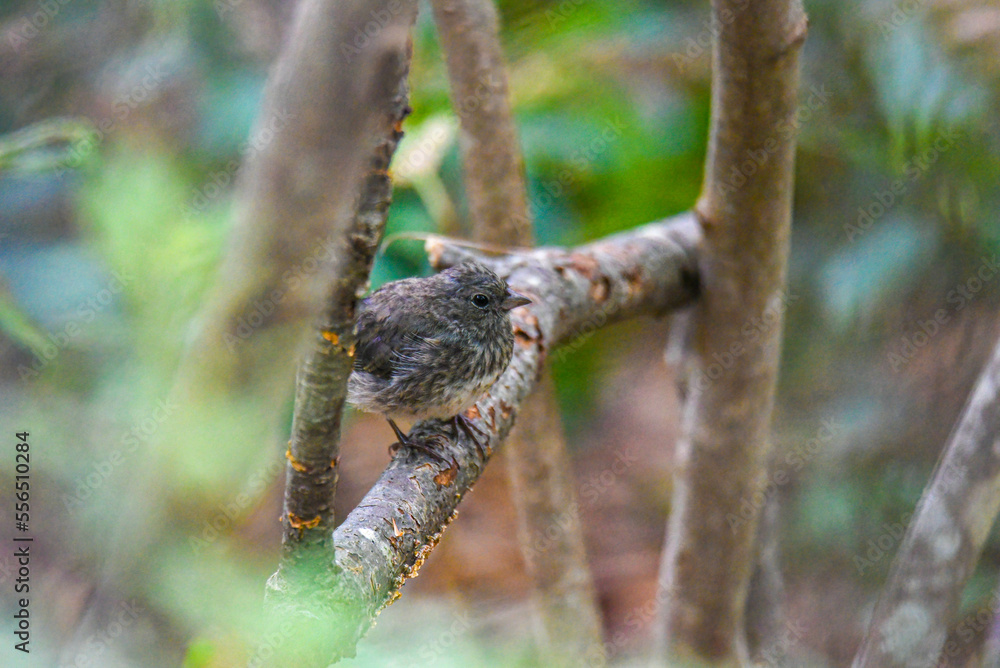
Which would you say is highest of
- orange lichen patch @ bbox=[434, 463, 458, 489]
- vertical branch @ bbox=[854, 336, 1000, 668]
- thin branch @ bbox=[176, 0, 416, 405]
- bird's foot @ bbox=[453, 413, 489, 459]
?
Answer: thin branch @ bbox=[176, 0, 416, 405]

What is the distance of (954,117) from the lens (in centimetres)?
328

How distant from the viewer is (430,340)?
8.36 feet

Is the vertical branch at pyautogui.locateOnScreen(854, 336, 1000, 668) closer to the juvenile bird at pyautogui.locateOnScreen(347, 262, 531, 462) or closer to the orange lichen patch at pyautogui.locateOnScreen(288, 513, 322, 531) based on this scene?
the juvenile bird at pyautogui.locateOnScreen(347, 262, 531, 462)

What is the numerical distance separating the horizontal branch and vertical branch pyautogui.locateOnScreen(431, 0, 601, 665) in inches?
12.7

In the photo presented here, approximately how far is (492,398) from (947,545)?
45.6 inches

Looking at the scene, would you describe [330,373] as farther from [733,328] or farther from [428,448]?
[733,328]

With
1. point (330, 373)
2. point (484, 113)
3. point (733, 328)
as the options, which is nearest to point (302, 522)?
point (330, 373)

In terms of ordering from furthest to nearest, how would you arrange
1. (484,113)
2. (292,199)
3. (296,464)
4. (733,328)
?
1. (484,113)
2. (733,328)
3. (296,464)
4. (292,199)

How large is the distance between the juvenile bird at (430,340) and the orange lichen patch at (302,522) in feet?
3.73

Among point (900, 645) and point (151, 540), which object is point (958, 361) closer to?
point (900, 645)

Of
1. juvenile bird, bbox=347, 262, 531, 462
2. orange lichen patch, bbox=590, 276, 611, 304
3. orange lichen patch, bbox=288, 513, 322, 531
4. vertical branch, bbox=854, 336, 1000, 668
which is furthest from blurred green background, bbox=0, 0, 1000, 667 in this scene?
orange lichen patch, bbox=288, 513, 322, 531

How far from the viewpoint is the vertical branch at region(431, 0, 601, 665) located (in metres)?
2.88

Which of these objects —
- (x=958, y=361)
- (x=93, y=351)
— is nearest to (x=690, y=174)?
(x=958, y=361)

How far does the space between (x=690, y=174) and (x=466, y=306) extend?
2.10 meters
